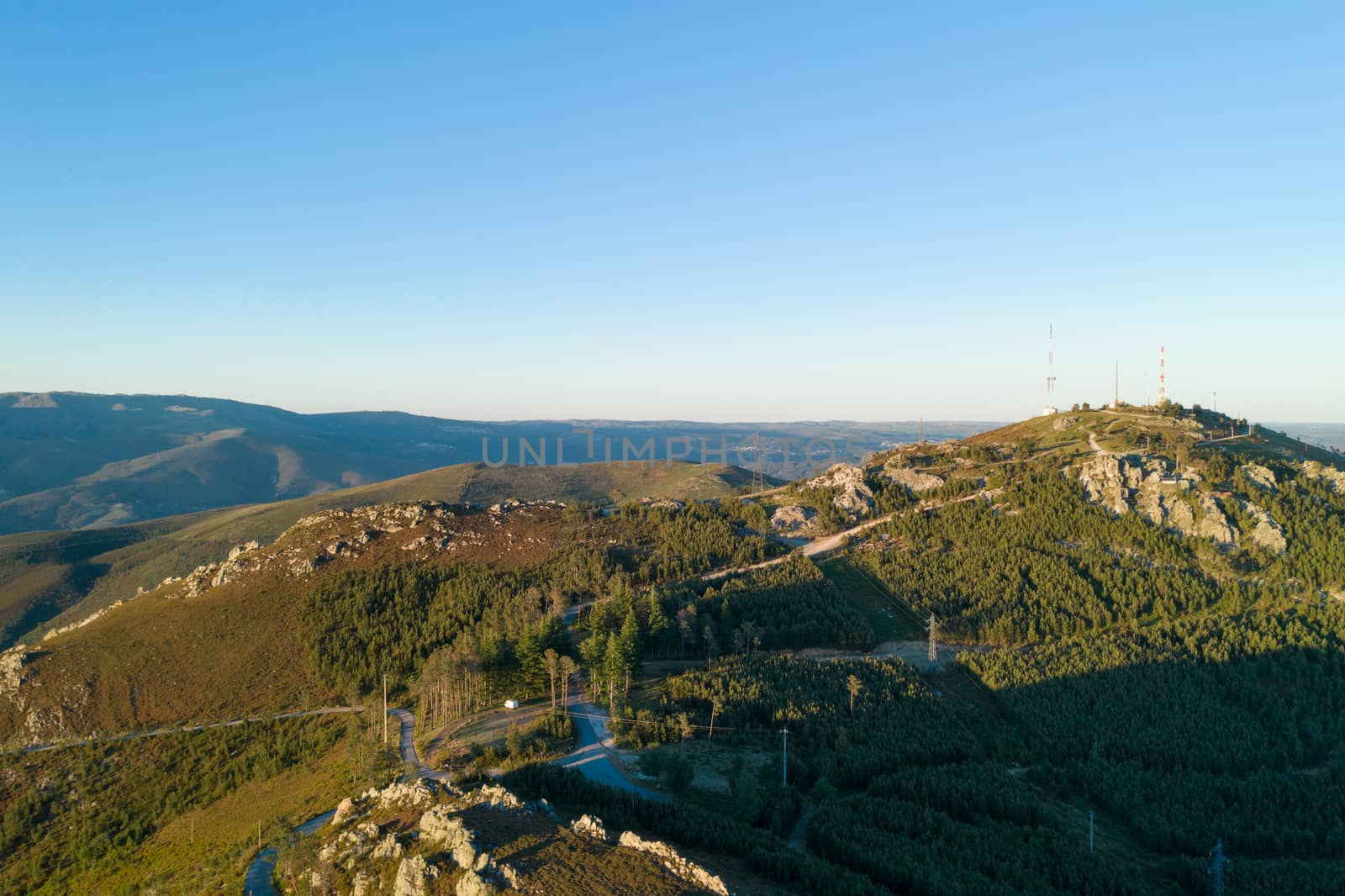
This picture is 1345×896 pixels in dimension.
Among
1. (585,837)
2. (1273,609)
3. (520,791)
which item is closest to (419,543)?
(520,791)

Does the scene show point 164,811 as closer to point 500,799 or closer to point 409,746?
point 409,746

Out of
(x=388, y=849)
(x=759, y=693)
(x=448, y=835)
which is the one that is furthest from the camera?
(x=759, y=693)

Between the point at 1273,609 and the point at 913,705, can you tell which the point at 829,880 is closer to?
the point at 913,705

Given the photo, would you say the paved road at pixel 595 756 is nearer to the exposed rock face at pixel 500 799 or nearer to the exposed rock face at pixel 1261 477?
the exposed rock face at pixel 500 799

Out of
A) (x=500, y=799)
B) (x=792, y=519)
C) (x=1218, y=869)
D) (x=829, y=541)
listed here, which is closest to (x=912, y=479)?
(x=792, y=519)

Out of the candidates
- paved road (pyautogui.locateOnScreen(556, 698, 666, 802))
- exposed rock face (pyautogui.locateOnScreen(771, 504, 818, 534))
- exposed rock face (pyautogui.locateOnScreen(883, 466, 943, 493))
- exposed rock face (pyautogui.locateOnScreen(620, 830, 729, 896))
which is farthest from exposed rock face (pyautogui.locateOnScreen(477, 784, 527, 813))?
exposed rock face (pyautogui.locateOnScreen(883, 466, 943, 493))

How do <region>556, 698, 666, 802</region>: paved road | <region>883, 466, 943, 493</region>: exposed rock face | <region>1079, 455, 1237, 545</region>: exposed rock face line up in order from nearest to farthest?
<region>556, 698, 666, 802</region>: paved road, <region>1079, 455, 1237, 545</region>: exposed rock face, <region>883, 466, 943, 493</region>: exposed rock face

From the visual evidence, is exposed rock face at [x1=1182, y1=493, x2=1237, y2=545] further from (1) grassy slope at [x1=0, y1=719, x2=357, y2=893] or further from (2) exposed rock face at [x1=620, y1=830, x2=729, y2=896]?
(1) grassy slope at [x1=0, y1=719, x2=357, y2=893]
